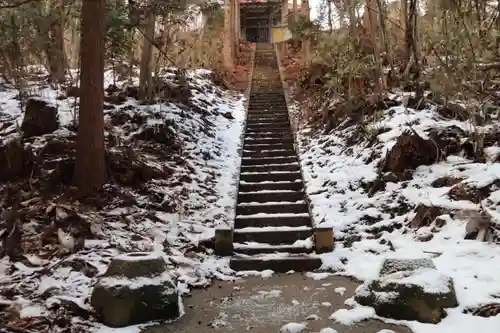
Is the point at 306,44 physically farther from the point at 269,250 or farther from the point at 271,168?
the point at 269,250

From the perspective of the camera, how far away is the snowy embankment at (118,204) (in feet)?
14.7

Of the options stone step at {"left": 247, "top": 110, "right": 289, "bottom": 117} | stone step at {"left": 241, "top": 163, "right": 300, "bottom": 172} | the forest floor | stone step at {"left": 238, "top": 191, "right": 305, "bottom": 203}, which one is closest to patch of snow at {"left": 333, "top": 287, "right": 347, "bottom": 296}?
the forest floor

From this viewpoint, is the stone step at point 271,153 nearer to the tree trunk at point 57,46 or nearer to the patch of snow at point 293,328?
the tree trunk at point 57,46

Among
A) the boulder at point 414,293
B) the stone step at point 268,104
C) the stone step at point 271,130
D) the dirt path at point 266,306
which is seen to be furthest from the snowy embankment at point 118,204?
the stone step at point 268,104

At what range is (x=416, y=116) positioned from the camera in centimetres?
783

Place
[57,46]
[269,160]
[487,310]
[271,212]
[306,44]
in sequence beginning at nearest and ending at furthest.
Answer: [487,310]
[271,212]
[57,46]
[269,160]
[306,44]

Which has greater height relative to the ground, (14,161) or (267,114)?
(267,114)

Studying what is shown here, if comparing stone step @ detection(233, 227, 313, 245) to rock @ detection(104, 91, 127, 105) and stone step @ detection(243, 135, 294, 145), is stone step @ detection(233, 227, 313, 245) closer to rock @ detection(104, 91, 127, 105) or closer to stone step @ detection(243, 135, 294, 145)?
stone step @ detection(243, 135, 294, 145)

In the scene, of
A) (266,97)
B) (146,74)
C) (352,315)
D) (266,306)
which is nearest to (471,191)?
(352,315)

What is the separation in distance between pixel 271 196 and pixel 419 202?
8.00ft

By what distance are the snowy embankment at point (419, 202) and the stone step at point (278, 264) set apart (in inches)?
10.8

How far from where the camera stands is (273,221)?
705cm

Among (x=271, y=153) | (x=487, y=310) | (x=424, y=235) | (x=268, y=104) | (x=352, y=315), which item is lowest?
(x=352, y=315)

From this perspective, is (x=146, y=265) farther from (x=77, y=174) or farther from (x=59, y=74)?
(x=59, y=74)
